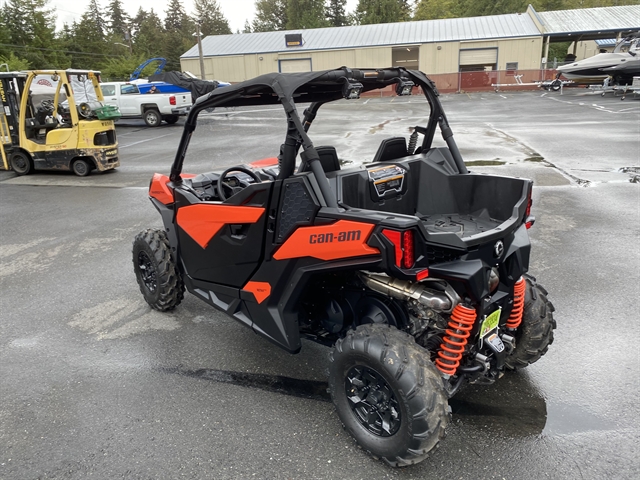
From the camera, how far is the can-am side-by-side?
2.48m

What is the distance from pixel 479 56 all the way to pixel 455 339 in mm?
41775

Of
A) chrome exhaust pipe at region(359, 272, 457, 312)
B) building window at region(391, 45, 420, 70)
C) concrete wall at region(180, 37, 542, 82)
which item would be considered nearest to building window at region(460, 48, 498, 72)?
concrete wall at region(180, 37, 542, 82)

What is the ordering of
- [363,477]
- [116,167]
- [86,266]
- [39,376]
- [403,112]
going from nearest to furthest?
[363,477], [39,376], [86,266], [116,167], [403,112]

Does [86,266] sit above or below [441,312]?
below

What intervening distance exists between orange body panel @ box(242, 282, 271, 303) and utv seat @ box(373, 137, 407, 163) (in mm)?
1274

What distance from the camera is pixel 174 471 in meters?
2.68

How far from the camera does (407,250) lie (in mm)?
2441

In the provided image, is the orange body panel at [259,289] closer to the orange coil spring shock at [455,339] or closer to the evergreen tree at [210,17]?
the orange coil spring shock at [455,339]

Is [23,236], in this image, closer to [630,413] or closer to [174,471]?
[174,471]

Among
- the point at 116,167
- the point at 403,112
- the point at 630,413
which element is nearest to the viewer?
the point at 630,413

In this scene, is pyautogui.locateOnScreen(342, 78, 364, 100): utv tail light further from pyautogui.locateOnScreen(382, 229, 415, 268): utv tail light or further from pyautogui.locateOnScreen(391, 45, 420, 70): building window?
pyautogui.locateOnScreen(391, 45, 420, 70): building window

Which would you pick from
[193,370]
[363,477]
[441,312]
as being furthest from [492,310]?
[193,370]

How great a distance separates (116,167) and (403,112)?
49.5 feet

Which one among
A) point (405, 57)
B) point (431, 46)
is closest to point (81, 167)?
point (431, 46)
